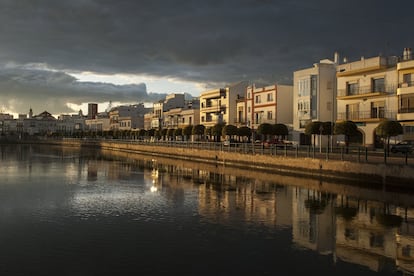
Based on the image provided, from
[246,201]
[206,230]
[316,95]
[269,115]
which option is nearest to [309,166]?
[246,201]

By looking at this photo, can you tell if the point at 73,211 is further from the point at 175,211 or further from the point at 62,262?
the point at 62,262

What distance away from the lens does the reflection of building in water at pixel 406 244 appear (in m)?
14.0

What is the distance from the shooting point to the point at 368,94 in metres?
52.7

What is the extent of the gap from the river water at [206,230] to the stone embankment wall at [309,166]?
917 millimetres

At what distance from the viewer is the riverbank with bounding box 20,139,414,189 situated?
29.8 m

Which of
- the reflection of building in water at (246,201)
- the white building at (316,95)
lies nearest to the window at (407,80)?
the white building at (316,95)

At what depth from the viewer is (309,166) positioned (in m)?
38.5

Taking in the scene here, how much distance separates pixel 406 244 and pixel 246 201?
1090 centimetres

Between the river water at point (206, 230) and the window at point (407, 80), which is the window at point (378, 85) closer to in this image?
the window at point (407, 80)

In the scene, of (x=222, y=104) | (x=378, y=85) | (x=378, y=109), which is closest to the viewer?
(x=378, y=109)

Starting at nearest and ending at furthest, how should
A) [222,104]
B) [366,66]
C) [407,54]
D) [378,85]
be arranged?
[407,54] → [378,85] → [366,66] → [222,104]

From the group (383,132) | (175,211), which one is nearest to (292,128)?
(383,132)

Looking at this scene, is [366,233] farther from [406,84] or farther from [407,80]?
[407,80]

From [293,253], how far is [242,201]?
11.0 m
